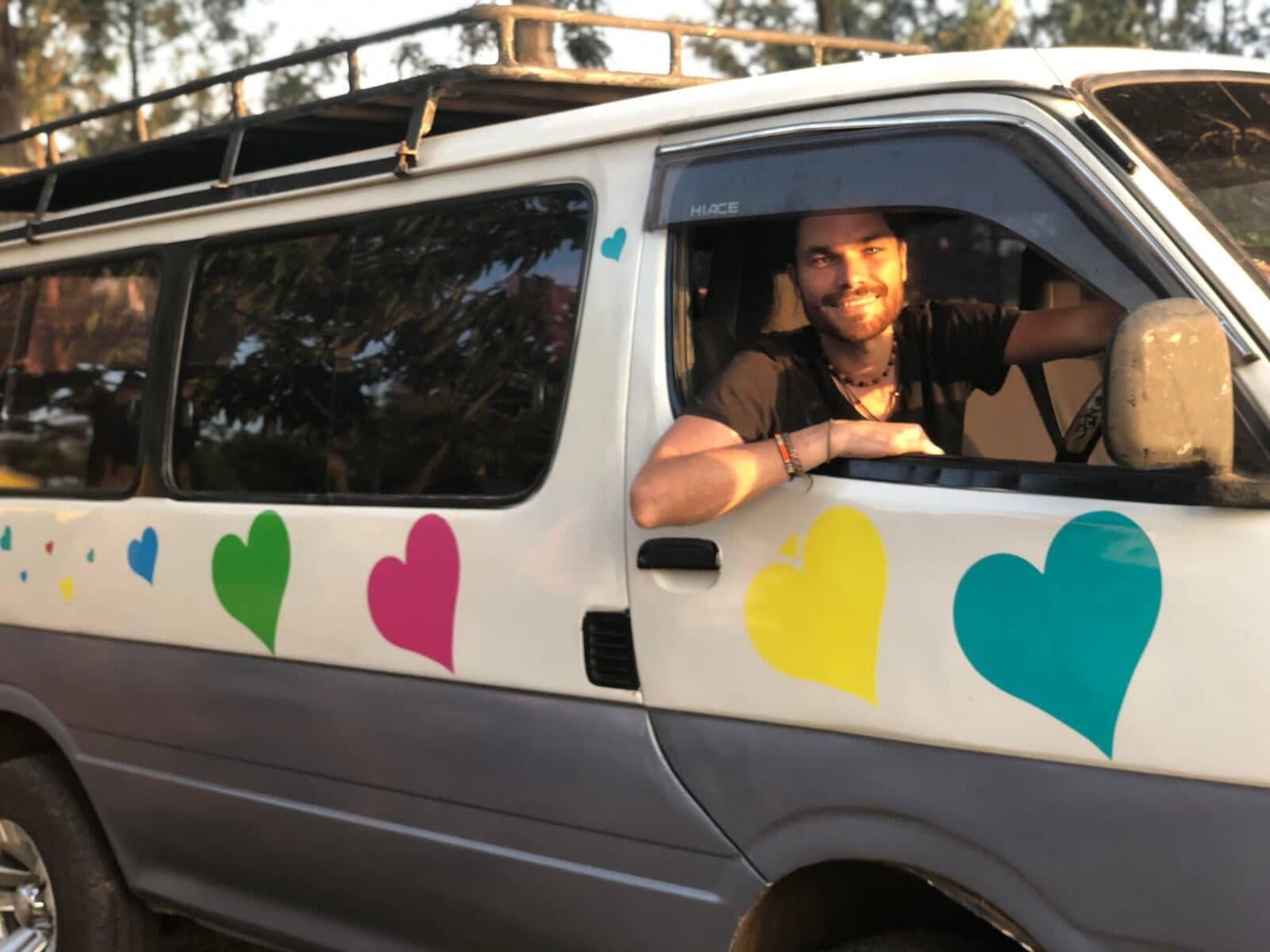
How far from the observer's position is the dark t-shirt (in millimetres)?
2818

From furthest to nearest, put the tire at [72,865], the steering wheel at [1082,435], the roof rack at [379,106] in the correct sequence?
the tire at [72,865]
the roof rack at [379,106]
the steering wheel at [1082,435]

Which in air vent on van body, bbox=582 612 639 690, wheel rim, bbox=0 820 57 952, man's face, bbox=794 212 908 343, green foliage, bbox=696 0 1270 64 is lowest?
wheel rim, bbox=0 820 57 952

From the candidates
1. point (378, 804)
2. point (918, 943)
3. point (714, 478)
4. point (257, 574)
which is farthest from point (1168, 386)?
point (257, 574)

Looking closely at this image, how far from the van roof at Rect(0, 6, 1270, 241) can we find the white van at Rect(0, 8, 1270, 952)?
0.01 metres

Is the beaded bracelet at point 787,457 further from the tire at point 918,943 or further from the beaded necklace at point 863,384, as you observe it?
the tire at point 918,943

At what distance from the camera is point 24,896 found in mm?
4434

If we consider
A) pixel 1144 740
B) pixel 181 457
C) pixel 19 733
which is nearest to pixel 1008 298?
pixel 1144 740

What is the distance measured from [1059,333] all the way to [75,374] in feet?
9.00

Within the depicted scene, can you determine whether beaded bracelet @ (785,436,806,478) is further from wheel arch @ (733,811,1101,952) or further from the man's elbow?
wheel arch @ (733,811,1101,952)

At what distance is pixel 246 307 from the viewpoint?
3.90m

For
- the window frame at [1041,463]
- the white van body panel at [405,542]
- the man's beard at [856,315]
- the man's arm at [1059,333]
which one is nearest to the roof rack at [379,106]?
the white van body panel at [405,542]

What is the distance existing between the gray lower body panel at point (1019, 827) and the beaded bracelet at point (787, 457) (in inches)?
17.0

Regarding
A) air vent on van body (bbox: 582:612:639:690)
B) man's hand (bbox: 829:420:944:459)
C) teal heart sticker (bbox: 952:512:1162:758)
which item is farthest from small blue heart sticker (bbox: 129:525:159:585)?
teal heart sticker (bbox: 952:512:1162:758)

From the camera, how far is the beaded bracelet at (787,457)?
2.66 metres
